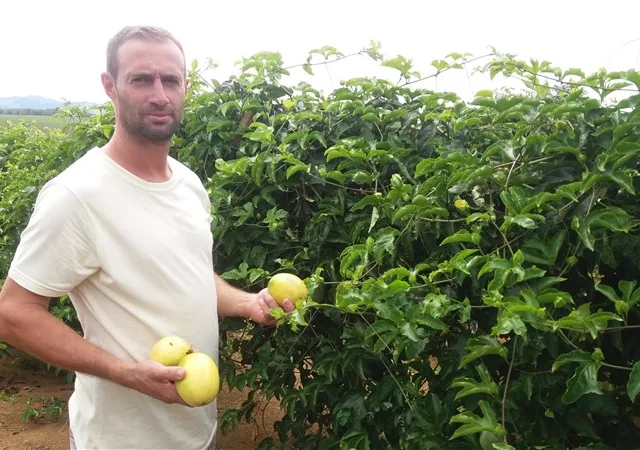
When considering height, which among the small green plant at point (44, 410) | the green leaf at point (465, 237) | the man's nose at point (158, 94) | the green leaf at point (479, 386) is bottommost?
the small green plant at point (44, 410)

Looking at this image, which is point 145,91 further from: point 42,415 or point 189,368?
point 42,415

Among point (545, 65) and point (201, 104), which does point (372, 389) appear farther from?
point (201, 104)

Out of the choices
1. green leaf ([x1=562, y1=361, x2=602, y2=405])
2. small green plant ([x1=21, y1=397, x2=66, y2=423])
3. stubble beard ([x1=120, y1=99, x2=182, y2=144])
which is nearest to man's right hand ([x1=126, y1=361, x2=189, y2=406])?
stubble beard ([x1=120, y1=99, x2=182, y2=144])

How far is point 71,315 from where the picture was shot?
3.99 m

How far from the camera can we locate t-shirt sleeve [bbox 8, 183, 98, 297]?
1.88 m

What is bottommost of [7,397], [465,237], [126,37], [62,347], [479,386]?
[7,397]

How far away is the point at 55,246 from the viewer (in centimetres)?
188

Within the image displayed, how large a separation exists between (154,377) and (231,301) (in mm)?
598

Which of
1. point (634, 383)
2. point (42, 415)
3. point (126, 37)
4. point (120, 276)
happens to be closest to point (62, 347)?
point (120, 276)

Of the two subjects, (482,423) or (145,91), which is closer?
(482,423)

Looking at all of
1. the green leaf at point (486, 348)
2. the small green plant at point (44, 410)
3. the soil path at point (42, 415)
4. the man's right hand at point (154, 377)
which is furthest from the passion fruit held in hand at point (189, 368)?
the small green plant at point (44, 410)

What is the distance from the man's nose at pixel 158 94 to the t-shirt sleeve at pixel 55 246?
431 millimetres

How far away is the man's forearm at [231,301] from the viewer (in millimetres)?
2400

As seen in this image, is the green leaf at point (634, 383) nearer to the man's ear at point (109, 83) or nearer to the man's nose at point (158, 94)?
the man's nose at point (158, 94)
